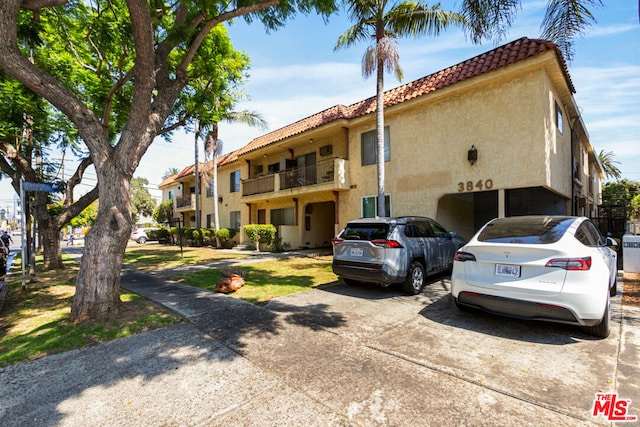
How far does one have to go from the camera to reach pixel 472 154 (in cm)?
994

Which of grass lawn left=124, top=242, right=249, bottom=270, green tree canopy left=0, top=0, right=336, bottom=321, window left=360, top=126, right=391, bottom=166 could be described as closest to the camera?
green tree canopy left=0, top=0, right=336, bottom=321

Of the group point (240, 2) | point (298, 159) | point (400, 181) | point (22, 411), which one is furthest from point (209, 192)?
point (22, 411)

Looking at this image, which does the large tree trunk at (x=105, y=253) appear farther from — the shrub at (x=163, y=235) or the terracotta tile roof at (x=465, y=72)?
the shrub at (x=163, y=235)

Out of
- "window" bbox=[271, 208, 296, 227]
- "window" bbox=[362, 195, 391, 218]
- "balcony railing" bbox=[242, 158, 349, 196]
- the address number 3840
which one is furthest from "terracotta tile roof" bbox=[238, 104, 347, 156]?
the address number 3840

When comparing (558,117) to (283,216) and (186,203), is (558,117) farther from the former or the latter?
(186,203)

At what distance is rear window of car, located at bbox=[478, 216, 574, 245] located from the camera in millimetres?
4348

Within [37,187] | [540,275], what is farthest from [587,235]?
[37,187]

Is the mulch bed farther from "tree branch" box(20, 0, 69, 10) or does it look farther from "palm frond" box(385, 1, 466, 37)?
"tree branch" box(20, 0, 69, 10)

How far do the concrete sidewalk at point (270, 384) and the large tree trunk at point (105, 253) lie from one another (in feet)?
4.19

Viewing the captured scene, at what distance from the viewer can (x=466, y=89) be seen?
1017 centimetres

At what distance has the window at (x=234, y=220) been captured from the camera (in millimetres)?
22312

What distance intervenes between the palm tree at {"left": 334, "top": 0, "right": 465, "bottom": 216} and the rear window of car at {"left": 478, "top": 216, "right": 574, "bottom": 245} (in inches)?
217

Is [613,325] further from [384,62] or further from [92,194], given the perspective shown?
[92,194]

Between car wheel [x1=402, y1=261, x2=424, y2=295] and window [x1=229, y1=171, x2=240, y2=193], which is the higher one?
window [x1=229, y1=171, x2=240, y2=193]
